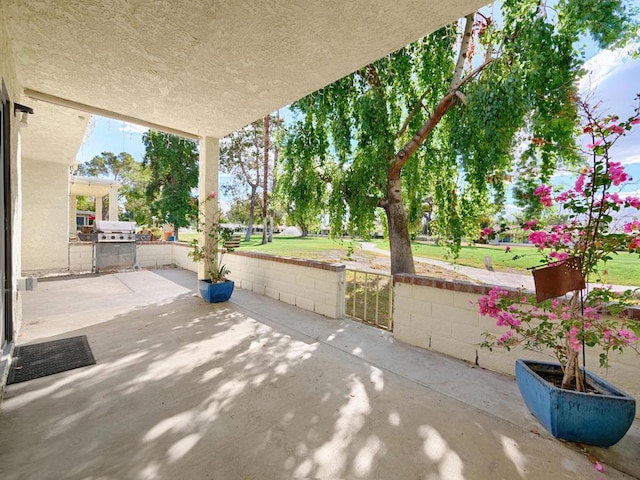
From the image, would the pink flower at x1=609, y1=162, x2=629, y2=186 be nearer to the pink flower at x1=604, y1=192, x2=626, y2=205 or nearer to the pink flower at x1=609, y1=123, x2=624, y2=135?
the pink flower at x1=604, y1=192, x2=626, y2=205

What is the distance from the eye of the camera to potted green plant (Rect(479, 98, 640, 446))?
1.60 meters

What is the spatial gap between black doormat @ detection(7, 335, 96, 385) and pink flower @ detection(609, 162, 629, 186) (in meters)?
4.32

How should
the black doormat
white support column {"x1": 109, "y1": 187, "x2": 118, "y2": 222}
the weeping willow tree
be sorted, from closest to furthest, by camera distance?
the black doormat < the weeping willow tree < white support column {"x1": 109, "y1": 187, "x2": 118, "y2": 222}

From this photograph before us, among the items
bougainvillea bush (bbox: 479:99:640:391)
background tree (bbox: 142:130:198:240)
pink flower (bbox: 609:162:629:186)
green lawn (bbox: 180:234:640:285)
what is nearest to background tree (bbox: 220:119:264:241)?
background tree (bbox: 142:130:198:240)

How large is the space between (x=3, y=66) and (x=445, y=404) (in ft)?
14.3

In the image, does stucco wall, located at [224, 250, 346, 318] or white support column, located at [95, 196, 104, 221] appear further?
white support column, located at [95, 196, 104, 221]

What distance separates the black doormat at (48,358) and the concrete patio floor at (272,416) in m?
0.10

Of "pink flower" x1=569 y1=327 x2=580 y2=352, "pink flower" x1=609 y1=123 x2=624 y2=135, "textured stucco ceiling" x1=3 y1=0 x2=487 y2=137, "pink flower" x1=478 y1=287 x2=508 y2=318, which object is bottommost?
"pink flower" x1=569 y1=327 x2=580 y2=352

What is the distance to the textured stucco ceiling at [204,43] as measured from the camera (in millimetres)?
1972

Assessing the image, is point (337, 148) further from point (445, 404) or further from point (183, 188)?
point (183, 188)

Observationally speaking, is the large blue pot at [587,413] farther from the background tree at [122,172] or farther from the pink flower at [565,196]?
the background tree at [122,172]

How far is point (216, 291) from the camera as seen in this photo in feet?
15.0

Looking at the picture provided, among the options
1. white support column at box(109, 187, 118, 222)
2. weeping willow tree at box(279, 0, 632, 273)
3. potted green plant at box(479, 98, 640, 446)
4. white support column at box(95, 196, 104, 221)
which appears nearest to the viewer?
potted green plant at box(479, 98, 640, 446)

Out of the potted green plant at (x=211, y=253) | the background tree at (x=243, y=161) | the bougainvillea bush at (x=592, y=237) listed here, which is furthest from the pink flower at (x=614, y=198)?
the background tree at (x=243, y=161)
